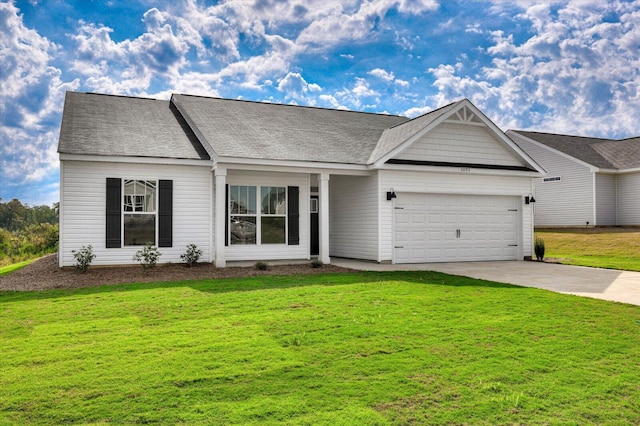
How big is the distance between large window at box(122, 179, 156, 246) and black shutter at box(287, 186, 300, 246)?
411 centimetres

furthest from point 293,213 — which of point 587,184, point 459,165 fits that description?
A: point 587,184

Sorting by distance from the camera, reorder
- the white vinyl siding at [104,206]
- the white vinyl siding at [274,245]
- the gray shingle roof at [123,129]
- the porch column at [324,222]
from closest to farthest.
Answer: the white vinyl siding at [104,206] → the gray shingle roof at [123,129] → the porch column at [324,222] → the white vinyl siding at [274,245]

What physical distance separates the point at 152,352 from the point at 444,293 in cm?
576

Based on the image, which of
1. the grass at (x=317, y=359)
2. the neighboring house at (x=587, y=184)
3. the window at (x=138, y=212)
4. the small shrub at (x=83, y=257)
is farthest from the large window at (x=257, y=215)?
the neighboring house at (x=587, y=184)

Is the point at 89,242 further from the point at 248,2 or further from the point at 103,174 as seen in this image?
the point at 248,2

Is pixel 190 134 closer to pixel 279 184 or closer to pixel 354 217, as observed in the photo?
pixel 279 184

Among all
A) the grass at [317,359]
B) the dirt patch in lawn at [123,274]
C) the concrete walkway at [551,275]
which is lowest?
the grass at [317,359]

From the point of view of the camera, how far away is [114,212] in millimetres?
13352

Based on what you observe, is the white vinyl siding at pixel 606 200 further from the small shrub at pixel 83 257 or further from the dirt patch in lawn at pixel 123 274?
the small shrub at pixel 83 257

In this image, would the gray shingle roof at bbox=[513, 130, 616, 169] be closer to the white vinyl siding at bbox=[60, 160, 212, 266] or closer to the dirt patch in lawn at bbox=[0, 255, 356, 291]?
the dirt patch in lawn at bbox=[0, 255, 356, 291]

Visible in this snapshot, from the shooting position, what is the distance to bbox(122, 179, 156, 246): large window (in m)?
13.6

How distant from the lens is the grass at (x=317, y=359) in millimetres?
4277

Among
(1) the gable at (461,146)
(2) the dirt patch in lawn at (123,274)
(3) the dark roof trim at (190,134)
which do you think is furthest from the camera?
(1) the gable at (461,146)

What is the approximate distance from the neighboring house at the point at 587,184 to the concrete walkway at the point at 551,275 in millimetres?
13101
